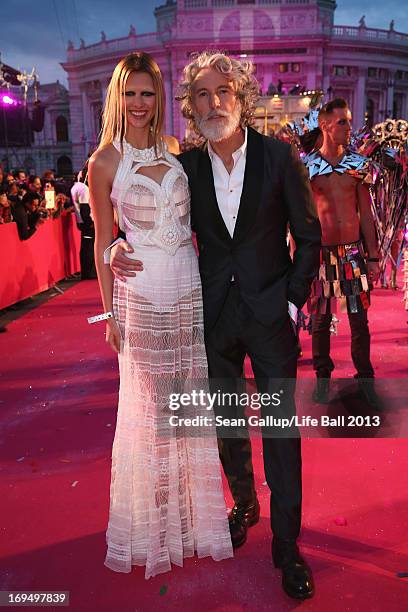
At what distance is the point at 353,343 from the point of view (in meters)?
4.03

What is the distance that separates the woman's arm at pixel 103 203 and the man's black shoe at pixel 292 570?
1172mm

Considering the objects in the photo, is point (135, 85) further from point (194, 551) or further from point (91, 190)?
point (194, 551)

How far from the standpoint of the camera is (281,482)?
226cm

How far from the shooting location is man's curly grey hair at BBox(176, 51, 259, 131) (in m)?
2.21

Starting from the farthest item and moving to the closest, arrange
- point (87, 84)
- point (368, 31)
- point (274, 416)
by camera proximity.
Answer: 1. point (87, 84)
2. point (368, 31)
3. point (274, 416)

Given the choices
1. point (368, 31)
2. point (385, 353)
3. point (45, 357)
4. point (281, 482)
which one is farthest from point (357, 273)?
point (368, 31)

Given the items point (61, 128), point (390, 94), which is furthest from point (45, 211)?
point (61, 128)

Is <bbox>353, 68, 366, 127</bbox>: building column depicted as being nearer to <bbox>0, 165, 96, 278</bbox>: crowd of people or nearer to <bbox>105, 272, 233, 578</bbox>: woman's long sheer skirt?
<bbox>0, 165, 96, 278</bbox>: crowd of people

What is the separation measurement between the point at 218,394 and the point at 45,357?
138 inches

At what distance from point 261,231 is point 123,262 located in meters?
0.58

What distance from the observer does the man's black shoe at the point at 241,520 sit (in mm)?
2510

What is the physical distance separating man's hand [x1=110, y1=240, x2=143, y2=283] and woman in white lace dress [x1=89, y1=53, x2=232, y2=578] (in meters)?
0.03

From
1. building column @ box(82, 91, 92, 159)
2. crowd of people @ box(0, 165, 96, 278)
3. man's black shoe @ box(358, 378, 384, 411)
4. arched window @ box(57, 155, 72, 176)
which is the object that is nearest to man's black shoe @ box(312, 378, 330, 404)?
man's black shoe @ box(358, 378, 384, 411)

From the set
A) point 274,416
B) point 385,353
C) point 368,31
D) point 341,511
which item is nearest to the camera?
point 274,416
